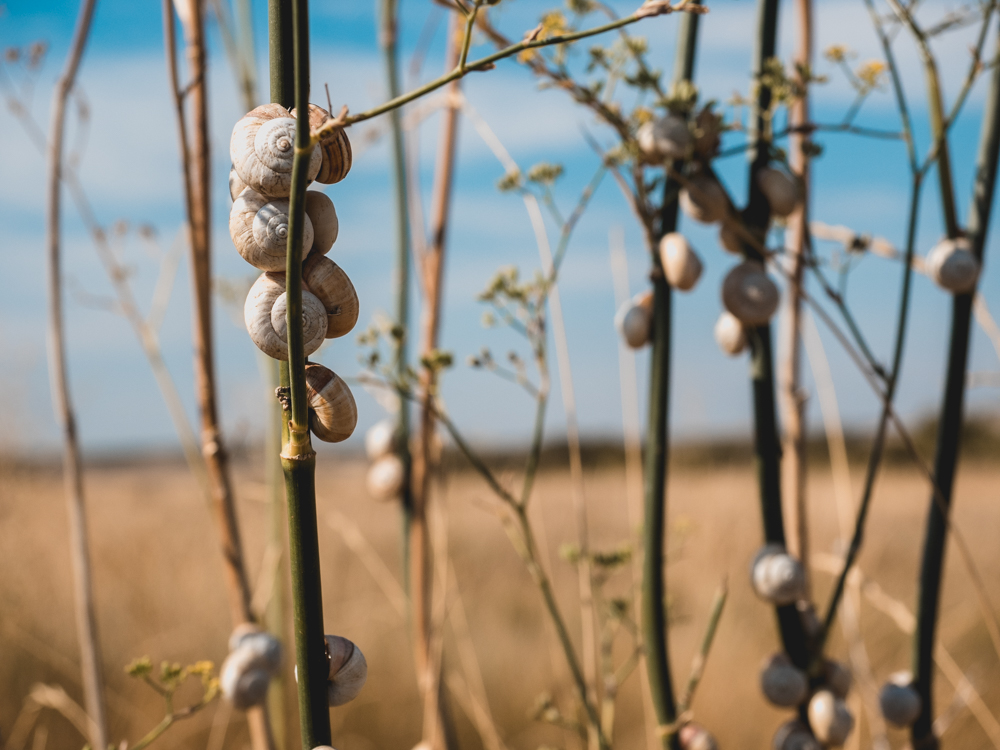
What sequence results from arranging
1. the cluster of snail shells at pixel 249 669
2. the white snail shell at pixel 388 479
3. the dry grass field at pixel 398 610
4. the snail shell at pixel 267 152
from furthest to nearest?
the dry grass field at pixel 398 610 < the white snail shell at pixel 388 479 < the cluster of snail shells at pixel 249 669 < the snail shell at pixel 267 152

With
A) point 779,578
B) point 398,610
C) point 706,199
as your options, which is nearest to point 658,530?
point 779,578

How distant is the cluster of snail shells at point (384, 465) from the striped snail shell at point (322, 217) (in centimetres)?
46

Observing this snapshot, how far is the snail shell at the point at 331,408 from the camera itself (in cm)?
22

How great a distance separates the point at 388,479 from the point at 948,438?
41 cm

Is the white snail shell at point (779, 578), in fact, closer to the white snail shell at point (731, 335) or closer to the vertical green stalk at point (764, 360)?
the vertical green stalk at point (764, 360)

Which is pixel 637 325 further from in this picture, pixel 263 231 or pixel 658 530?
pixel 263 231

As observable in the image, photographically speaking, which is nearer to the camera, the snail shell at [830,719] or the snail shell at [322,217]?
the snail shell at [322,217]

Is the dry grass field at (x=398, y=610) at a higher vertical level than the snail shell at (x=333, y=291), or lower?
lower

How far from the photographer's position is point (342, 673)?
238 mm

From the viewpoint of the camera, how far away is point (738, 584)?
76.0 inches

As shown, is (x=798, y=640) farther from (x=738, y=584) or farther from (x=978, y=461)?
(x=978, y=461)

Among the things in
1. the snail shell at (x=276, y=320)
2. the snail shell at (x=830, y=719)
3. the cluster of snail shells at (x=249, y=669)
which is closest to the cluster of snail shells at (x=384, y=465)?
the cluster of snail shells at (x=249, y=669)

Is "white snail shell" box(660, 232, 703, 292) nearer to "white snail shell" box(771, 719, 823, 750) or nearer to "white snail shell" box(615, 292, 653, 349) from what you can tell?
"white snail shell" box(615, 292, 653, 349)

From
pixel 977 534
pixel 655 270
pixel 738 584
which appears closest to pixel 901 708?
pixel 655 270
